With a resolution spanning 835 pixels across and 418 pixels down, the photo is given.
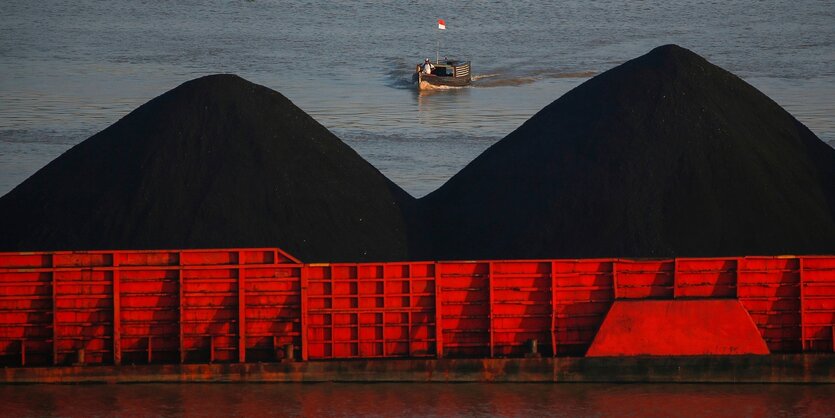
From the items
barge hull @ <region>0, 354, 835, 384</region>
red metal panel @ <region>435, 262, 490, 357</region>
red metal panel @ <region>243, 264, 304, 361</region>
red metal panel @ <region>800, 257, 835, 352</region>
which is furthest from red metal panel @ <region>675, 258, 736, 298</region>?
red metal panel @ <region>243, 264, 304, 361</region>

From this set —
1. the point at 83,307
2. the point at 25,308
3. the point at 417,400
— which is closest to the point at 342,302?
the point at 417,400

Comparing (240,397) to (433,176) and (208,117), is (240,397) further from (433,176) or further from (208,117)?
(433,176)

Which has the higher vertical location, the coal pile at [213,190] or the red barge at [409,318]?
the coal pile at [213,190]

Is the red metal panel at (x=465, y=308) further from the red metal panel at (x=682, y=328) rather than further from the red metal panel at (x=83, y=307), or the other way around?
the red metal panel at (x=83, y=307)

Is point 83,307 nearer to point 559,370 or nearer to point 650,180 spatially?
point 559,370

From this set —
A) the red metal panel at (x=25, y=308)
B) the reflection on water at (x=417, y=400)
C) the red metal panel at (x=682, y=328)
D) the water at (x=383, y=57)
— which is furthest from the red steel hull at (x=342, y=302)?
the water at (x=383, y=57)
